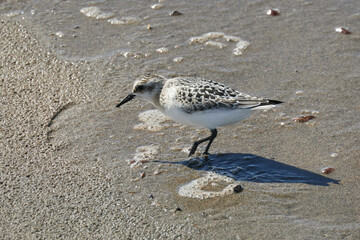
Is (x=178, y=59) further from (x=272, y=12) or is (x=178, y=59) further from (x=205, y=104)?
(x=205, y=104)

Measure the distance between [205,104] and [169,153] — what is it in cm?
67

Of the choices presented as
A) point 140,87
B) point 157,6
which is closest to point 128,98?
point 140,87

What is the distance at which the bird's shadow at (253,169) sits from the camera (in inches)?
195

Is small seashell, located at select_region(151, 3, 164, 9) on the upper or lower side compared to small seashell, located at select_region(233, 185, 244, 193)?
upper

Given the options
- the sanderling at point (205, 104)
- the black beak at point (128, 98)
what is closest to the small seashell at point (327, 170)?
the sanderling at point (205, 104)

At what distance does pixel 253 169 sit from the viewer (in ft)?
16.9

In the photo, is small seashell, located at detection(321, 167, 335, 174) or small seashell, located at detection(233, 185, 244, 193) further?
small seashell, located at detection(321, 167, 335, 174)

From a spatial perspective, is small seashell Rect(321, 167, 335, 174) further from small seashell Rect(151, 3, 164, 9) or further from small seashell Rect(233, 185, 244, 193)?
small seashell Rect(151, 3, 164, 9)

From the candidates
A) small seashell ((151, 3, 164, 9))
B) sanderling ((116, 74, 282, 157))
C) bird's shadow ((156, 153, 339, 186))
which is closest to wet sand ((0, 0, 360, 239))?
bird's shadow ((156, 153, 339, 186))

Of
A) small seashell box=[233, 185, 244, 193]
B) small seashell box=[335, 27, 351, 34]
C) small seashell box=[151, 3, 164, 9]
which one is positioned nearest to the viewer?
small seashell box=[233, 185, 244, 193]

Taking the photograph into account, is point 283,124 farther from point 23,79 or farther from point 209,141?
point 23,79

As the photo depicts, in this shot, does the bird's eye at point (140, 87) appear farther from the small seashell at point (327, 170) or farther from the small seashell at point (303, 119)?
the small seashell at point (327, 170)

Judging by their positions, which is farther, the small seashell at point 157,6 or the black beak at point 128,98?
the small seashell at point 157,6

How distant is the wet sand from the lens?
14.6ft
